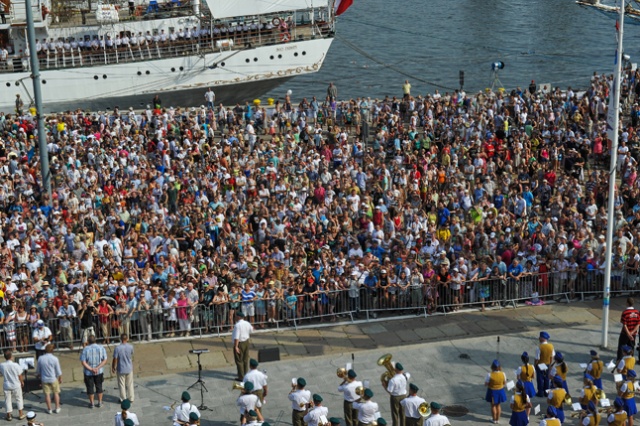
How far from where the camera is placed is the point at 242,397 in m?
17.3

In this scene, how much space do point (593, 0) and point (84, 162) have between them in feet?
134

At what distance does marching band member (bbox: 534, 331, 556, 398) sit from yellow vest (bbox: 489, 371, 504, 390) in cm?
151

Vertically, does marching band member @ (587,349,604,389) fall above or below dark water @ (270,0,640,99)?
below

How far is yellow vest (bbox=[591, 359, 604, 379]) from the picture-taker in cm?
1870

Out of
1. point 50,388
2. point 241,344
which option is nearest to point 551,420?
point 241,344

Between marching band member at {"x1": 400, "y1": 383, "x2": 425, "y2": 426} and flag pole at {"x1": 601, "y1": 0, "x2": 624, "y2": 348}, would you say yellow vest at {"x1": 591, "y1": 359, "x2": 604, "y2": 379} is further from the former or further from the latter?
marching band member at {"x1": 400, "y1": 383, "x2": 425, "y2": 426}

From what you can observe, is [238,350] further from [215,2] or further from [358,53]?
[358,53]

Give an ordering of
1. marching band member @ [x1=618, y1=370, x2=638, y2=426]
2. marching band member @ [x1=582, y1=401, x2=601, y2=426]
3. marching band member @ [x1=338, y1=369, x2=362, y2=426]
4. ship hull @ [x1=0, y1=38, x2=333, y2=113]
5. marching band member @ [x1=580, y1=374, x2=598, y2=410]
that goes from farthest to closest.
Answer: ship hull @ [x1=0, y1=38, x2=333, y2=113] < marching band member @ [x1=580, y1=374, x2=598, y2=410] < marching band member @ [x1=618, y1=370, x2=638, y2=426] < marching band member @ [x1=338, y1=369, x2=362, y2=426] < marching band member @ [x1=582, y1=401, x2=601, y2=426]

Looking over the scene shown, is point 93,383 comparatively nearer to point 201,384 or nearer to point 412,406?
point 201,384

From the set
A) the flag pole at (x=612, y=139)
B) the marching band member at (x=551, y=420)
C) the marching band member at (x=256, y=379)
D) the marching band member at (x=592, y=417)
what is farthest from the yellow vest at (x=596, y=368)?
the marching band member at (x=256, y=379)

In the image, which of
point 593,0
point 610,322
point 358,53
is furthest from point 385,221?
point 358,53

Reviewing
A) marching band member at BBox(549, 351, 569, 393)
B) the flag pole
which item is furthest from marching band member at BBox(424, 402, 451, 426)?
the flag pole

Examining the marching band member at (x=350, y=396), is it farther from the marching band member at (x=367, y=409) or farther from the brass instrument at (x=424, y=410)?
the brass instrument at (x=424, y=410)

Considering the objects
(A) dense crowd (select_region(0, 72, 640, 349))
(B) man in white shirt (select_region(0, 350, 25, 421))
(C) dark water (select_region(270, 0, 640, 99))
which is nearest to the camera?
(B) man in white shirt (select_region(0, 350, 25, 421))
